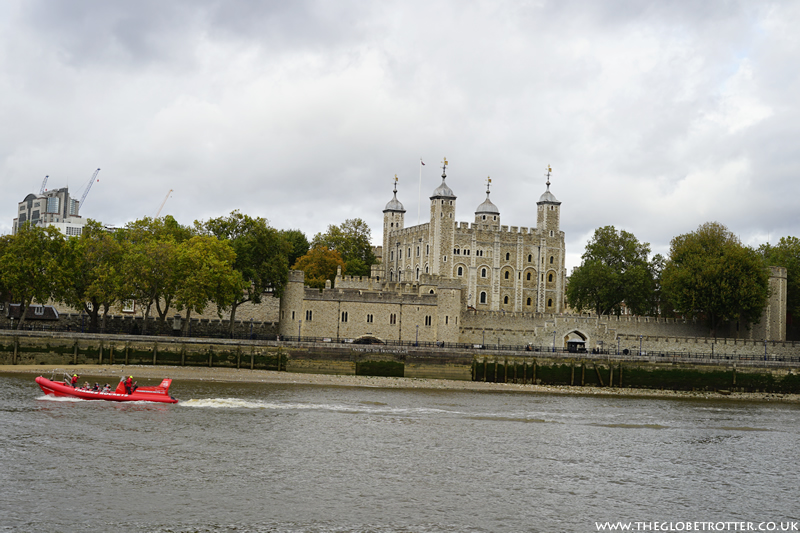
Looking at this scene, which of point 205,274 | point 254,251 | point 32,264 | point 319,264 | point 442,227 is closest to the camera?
point 32,264

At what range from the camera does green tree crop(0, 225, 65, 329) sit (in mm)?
55906

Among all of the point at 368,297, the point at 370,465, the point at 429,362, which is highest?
the point at 368,297

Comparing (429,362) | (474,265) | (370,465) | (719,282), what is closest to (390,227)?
(474,265)

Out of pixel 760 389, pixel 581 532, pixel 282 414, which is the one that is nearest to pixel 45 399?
pixel 282 414

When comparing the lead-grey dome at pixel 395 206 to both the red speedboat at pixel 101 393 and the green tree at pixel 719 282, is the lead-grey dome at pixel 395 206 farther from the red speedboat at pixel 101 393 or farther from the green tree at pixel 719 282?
the red speedboat at pixel 101 393

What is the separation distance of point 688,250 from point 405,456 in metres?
49.4

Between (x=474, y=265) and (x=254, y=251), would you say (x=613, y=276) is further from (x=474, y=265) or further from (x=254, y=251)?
(x=254, y=251)

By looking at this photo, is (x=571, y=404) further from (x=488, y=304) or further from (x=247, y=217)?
(x=488, y=304)

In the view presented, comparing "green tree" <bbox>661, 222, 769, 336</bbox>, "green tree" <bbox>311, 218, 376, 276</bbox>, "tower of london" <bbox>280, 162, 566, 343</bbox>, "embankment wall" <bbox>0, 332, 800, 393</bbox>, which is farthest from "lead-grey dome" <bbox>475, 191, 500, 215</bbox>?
"embankment wall" <bbox>0, 332, 800, 393</bbox>

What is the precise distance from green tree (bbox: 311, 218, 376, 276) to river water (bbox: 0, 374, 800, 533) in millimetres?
46209

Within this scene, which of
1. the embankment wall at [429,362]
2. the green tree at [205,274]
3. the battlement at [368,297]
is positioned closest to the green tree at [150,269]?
the green tree at [205,274]

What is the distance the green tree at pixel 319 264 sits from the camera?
83.9 meters

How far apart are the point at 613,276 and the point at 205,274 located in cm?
3834

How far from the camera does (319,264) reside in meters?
85.5
